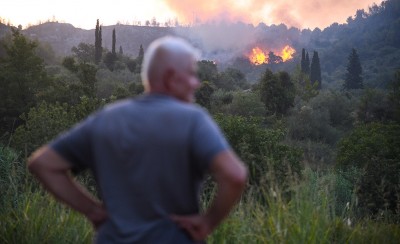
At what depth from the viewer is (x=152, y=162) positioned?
1.99 metres

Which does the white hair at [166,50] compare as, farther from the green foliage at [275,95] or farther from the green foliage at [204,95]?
the green foliage at [275,95]

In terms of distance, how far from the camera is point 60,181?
2.19 metres

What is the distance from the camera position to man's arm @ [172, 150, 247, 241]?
188 cm

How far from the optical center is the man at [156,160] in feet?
6.32

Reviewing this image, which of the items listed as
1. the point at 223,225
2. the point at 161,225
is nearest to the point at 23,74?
the point at 223,225

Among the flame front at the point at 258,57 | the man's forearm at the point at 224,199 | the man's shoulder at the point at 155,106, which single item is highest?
the man's shoulder at the point at 155,106

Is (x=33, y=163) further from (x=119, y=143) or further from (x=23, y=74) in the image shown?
→ (x=23, y=74)

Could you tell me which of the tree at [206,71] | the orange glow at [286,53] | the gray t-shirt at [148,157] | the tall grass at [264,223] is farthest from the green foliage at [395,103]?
the orange glow at [286,53]

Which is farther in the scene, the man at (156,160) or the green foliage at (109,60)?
the green foliage at (109,60)

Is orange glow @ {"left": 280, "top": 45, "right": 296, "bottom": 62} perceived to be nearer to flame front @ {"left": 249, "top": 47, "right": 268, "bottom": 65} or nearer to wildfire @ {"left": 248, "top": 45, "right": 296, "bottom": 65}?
wildfire @ {"left": 248, "top": 45, "right": 296, "bottom": 65}

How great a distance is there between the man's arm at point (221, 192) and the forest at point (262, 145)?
5.91 ft

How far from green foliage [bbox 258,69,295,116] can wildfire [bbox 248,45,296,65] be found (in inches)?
4130

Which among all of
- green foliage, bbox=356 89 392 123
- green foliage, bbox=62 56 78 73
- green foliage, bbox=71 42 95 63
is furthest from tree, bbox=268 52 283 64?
green foliage, bbox=62 56 78 73

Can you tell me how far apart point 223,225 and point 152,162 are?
269 centimetres
